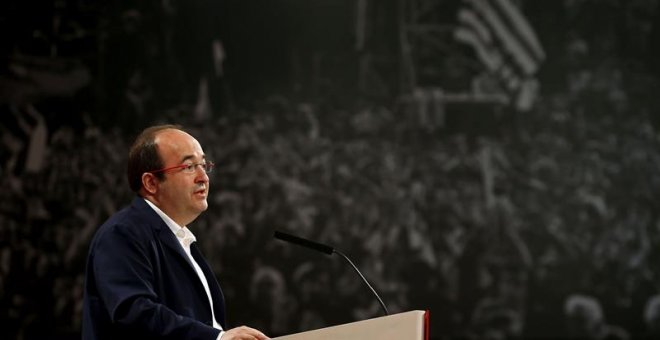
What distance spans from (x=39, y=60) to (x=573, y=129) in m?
3.50

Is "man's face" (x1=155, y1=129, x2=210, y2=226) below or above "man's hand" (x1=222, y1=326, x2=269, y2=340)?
above

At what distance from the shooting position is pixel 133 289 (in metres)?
2.36

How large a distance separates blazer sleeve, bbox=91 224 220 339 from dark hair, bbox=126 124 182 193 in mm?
241

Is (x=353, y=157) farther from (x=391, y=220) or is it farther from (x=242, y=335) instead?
(x=242, y=335)

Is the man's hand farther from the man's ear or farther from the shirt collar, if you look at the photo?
the man's ear

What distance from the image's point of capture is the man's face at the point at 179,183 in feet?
8.84

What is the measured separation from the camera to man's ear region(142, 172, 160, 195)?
2693mm

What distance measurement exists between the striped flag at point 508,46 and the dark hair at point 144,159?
3.78 metres

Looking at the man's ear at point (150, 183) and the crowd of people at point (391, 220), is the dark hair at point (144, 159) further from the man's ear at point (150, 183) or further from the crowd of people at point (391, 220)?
the crowd of people at point (391, 220)

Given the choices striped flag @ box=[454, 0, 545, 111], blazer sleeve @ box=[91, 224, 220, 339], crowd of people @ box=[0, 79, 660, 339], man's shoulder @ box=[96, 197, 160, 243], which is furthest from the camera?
striped flag @ box=[454, 0, 545, 111]

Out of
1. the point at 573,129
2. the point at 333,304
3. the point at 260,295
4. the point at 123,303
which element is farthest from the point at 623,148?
the point at 123,303

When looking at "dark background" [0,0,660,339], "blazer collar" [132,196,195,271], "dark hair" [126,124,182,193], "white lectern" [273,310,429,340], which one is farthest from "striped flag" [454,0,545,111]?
"white lectern" [273,310,429,340]

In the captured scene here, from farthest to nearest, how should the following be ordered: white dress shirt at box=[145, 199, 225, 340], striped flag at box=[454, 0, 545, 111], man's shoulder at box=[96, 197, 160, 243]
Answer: striped flag at box=[454, 0, 545, 111] → white dress shirt at box=[145, 199, 225, 340] → man's shoulder at box=[96, 197, 160, 243]

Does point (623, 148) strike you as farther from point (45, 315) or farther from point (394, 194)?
point (45, 315)
